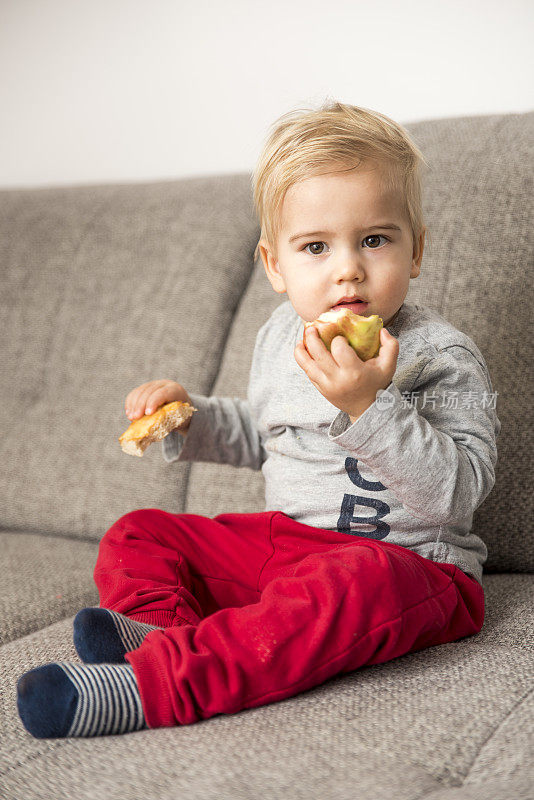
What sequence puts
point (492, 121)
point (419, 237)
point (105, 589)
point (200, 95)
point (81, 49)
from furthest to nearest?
point (81, 49) < point (200, 95) < point (492, 121) < point (419, 237) < point (105, 589)

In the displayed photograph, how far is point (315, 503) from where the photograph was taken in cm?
105

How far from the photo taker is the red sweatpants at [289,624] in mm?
747

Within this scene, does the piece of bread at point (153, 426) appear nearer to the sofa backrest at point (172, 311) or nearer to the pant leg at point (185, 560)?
the pant leg at point (185, 560)

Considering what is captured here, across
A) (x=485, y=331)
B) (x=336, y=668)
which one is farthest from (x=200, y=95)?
(x=336, y=668)

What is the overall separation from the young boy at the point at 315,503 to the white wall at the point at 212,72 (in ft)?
1.79

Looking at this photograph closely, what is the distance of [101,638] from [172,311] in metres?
0.81

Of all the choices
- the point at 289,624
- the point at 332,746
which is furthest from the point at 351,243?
the point at 332,746

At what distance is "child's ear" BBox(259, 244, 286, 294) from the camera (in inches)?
45.3

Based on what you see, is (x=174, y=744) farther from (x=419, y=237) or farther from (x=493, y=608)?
(x=419, y=237)

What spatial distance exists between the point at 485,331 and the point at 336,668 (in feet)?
2.08

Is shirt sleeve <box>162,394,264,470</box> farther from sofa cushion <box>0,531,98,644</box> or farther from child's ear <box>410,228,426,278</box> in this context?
child's ear <box>410,228,426,278</box>

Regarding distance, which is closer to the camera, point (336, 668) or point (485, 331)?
point (336, 668)

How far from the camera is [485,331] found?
1216 mm
